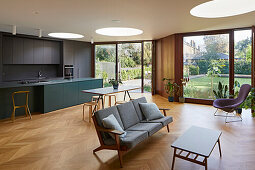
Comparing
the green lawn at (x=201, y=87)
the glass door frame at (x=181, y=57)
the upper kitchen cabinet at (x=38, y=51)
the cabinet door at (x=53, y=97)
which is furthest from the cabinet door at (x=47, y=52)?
the green lawn at (x=201, y=87)

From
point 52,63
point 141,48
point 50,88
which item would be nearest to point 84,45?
point 52,63

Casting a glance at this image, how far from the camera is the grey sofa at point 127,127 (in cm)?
289

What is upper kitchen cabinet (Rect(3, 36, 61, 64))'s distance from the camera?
271 inches

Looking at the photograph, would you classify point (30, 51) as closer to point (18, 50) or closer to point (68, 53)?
point (18, 50)

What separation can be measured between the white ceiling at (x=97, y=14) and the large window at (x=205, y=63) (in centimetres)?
123

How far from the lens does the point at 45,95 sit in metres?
6.08

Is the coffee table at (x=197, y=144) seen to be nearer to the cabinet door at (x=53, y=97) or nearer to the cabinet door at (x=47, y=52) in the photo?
the cabinet door at (x=53, y=97)

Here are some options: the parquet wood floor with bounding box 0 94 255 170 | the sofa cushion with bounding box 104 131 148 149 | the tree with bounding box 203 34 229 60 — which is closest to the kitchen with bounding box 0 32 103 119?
the parquet wood floor with bounding box 0 94 255 170

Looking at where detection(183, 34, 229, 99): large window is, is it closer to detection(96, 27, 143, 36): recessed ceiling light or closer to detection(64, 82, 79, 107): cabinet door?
detection(96, 27, 143, 36): recessed ceiling light

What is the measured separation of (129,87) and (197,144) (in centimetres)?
408

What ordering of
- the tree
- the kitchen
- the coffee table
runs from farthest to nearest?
the tree, the kitchen, the coffee table

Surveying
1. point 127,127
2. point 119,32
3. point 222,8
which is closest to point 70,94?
point 119,32

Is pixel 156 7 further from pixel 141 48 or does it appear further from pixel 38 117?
pixel 141 48

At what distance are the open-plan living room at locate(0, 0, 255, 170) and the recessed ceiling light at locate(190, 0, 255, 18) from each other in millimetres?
25
